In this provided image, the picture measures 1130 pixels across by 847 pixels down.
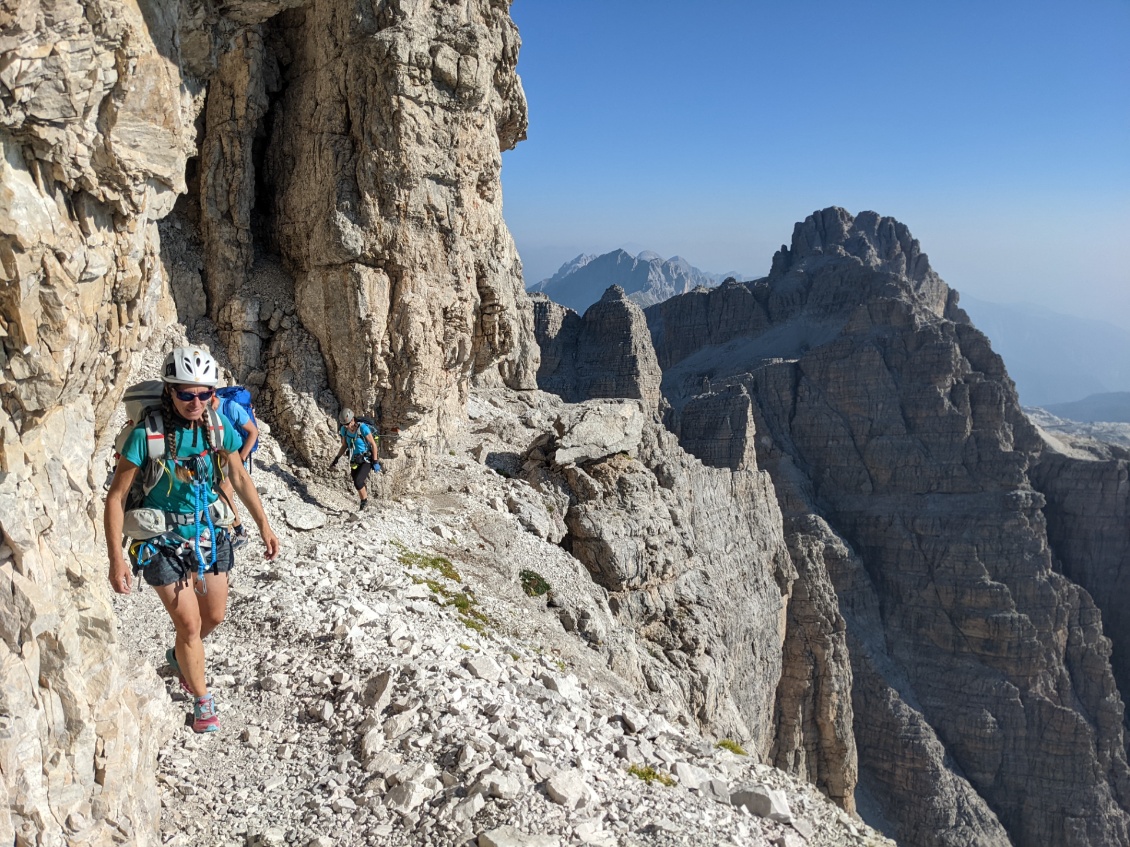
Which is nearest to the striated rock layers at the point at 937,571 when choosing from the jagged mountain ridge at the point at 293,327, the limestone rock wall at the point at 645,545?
the jagged mountain ridge at the point at 293,327

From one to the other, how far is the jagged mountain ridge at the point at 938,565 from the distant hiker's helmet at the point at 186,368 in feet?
139

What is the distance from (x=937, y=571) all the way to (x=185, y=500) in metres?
70.1

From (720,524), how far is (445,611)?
2306 centimetres

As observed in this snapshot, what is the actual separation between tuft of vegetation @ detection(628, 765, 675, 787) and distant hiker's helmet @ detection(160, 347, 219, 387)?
5183 mm

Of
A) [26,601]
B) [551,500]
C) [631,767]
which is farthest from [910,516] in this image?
[26,601]

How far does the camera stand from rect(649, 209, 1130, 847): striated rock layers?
5397cm

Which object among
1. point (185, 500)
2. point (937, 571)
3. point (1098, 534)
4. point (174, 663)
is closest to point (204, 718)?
point (174, 663)

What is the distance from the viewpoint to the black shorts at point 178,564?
5934 mm

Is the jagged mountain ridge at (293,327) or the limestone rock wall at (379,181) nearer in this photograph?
the jagged mountain ridge at (293,327)

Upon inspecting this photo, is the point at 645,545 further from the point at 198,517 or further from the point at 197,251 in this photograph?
the point at 198,517

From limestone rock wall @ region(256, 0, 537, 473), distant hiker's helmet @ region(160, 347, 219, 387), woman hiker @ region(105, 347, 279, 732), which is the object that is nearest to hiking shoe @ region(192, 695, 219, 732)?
woman hiker @ region(105, 347, 279, 732)

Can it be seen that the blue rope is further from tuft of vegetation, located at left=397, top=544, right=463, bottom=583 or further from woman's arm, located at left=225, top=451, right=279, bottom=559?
tuft of vegetation, located at left=397, top=544, right=463, bottom=583

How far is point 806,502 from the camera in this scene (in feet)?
231

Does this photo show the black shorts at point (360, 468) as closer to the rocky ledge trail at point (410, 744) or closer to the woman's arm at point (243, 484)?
the rocky ledge trail at point (410, 744)
